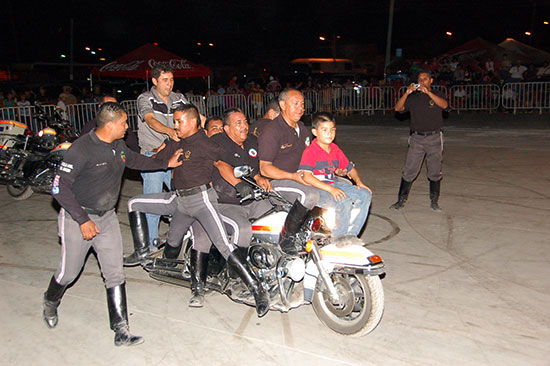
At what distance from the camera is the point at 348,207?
4625 mm

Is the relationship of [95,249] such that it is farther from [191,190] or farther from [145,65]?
[145,65]

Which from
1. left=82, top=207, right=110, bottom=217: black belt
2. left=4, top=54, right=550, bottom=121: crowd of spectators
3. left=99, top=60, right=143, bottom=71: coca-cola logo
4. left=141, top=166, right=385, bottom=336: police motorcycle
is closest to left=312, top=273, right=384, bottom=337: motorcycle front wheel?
left=141, top=166, right=385, bottom=336: police motorcycle

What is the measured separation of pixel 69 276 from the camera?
4.71 meters

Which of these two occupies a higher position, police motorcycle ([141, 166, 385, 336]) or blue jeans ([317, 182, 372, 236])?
blue jeans ([317, 182, 372, 236])

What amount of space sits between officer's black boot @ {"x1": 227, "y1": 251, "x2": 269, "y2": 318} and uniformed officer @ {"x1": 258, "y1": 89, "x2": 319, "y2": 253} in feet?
1.43

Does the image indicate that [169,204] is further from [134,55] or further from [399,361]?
[134,55]

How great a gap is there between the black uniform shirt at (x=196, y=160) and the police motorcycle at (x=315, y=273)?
44cm

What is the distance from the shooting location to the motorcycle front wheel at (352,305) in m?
4.36

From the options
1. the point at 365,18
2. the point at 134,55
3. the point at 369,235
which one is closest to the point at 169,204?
the point at 369,235

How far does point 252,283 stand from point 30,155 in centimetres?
690

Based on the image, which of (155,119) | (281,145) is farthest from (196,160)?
(155,119)

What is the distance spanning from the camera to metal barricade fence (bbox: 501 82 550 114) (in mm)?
20897

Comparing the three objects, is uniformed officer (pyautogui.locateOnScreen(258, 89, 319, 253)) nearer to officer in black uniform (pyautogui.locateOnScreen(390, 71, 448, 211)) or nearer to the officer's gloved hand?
the officer's gloved hand

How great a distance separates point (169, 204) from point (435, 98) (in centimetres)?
469
